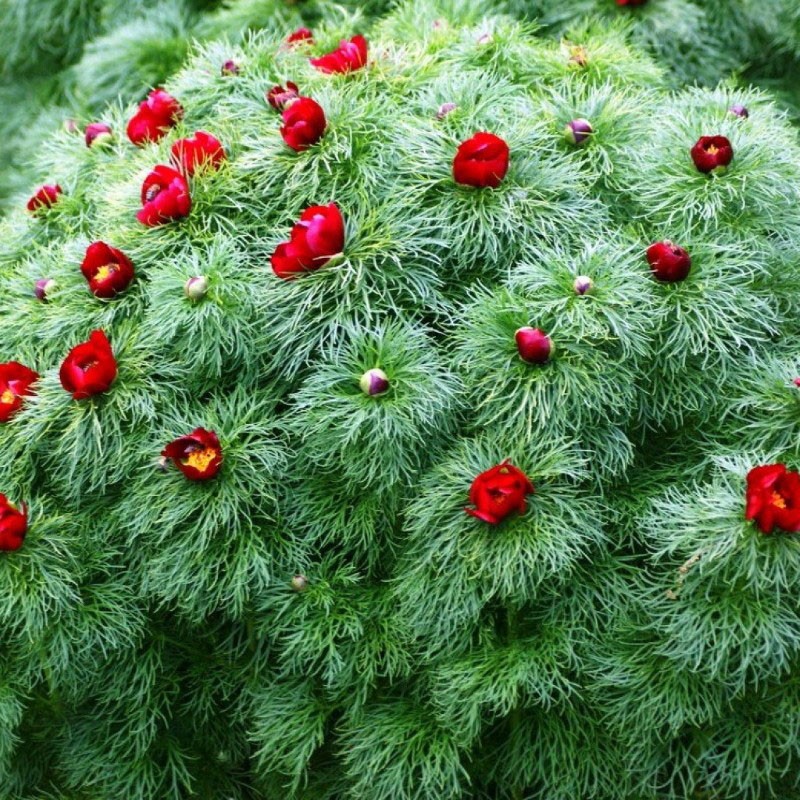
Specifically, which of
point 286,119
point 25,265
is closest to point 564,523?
point 286,119

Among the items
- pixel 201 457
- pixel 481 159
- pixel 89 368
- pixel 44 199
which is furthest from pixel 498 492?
pixel 44 199

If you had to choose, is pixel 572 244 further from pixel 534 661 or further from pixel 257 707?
pixel 257 707

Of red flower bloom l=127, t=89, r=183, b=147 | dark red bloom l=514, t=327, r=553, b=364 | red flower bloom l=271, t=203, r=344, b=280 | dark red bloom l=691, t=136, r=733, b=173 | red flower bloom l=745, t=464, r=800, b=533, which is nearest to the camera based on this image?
red flower bloom l=745, t=464, r=800, b=533

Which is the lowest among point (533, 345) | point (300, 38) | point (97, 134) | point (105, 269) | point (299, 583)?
point (299, 583)

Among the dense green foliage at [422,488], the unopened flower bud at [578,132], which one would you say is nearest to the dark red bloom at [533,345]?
the dense green foliage at [422,488]

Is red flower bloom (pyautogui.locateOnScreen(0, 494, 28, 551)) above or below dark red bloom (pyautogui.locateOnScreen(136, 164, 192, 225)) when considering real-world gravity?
below

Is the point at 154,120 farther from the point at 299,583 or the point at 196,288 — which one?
the point at 299,583

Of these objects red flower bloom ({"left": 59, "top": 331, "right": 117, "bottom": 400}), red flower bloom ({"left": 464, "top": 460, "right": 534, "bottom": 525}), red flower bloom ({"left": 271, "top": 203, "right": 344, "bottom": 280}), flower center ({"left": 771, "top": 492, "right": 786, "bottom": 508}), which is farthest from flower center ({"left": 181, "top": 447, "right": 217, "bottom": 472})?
flower center ({"left": 771, "top": 492, "right": 786, "bottom": 508})

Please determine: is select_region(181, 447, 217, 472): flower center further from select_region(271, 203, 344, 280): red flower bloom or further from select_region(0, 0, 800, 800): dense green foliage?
select_region(271, 203, 344, 280): red flower bloom
